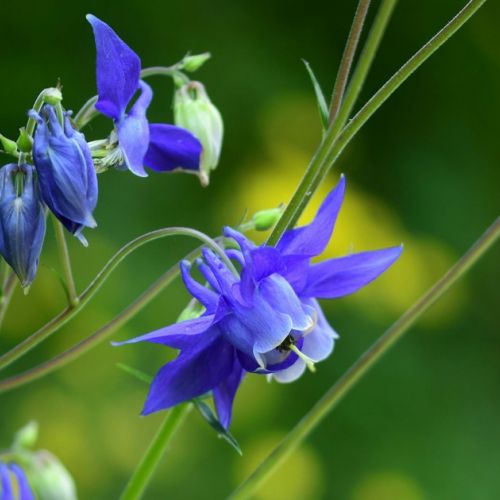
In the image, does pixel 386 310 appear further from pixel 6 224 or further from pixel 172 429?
pixel 6 224

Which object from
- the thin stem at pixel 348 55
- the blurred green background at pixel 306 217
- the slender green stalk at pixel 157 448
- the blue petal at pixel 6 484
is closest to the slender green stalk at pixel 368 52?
the thin stem at pixel 348 55

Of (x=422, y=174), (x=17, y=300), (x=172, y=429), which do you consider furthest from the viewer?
(x=422, y=174)

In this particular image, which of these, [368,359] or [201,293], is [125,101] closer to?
[201,293]

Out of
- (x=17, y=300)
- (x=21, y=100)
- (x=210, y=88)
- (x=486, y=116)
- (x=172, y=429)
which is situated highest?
(x=172, y=429)

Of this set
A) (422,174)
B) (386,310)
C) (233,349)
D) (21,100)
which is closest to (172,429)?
(233,349)

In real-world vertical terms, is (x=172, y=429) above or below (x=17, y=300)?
above

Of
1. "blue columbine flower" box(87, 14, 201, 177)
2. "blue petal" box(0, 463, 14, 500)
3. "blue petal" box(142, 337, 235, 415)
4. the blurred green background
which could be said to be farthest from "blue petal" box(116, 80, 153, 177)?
the blurred green background

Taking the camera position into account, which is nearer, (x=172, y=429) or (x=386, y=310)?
(x=172, y=429)

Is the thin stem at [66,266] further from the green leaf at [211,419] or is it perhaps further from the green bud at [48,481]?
the green bud at [48,481]
